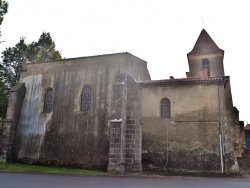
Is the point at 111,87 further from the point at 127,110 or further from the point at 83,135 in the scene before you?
the point at 83,135

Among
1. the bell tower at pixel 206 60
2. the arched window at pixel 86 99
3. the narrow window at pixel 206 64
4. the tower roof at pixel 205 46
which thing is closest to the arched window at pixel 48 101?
the arched window at pixel 86 99

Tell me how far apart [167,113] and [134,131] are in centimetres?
342

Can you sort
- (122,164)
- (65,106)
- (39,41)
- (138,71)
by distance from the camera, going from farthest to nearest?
(39,41), (138,71), (65,106), (122,164)

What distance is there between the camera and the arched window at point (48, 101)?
19.2m

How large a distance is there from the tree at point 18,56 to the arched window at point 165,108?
17872 millimetres

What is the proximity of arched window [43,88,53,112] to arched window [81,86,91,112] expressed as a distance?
289 cm

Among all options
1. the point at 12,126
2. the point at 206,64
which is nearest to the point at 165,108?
the point at 206,64

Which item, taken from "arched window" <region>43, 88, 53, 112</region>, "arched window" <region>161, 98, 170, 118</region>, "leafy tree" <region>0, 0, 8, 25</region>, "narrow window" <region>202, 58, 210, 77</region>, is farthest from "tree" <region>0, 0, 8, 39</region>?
"narrow window" <region>202, 58, 210, 77</region>

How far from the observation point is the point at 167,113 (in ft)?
58.6

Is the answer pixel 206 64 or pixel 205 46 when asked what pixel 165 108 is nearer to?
pixel 206 64

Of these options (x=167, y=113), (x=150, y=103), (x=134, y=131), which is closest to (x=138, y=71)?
(x=150, y=103)

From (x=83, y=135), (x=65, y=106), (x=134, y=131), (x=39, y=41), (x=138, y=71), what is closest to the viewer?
(x=134, y=131)

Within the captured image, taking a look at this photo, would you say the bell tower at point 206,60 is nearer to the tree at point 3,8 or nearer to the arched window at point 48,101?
the arched window at point 48,101

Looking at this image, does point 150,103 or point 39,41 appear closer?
point 150,103
